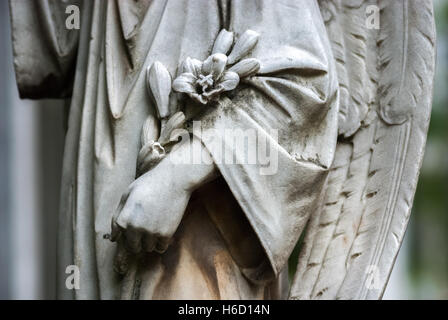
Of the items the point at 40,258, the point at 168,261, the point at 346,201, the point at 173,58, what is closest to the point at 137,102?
the point at 173,58

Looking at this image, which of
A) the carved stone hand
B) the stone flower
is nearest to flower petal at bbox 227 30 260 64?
the stone flower

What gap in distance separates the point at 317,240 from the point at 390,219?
0.74 feet

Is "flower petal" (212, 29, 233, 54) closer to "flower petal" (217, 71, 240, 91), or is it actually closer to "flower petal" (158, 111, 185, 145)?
"flower petal" (217, 71, 240, 91)

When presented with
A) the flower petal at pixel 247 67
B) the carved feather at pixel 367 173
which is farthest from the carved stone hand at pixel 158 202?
the carved feather at pixel 367 173

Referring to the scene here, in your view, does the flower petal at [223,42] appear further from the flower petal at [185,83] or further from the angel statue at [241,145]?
the flower petal at [185,83]

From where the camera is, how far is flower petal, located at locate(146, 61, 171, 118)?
3588mm

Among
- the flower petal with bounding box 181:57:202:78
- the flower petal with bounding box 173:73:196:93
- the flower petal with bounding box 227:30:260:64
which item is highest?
the flower petal with bounding box 227:30:260:64

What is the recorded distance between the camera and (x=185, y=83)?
11.6 ft

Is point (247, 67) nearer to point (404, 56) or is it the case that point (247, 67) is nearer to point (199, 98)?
point (199, 98)

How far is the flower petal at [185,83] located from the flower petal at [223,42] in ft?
0.39

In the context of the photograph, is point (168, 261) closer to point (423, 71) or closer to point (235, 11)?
point (235, 11)

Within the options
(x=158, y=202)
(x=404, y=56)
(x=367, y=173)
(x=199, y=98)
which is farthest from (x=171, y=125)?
(x=404, y=56)

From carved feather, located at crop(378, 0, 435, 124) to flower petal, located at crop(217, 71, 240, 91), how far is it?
1.84ft

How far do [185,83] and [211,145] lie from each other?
0.61ft
